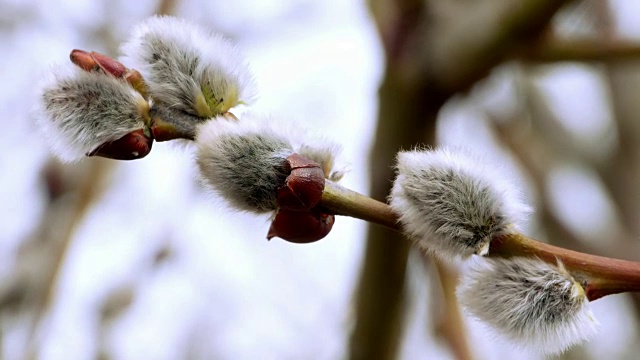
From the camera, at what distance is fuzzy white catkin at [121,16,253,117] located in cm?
49

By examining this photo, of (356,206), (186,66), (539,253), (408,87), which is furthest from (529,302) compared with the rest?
(408,87)

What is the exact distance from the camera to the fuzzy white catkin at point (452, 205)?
0.46 metres

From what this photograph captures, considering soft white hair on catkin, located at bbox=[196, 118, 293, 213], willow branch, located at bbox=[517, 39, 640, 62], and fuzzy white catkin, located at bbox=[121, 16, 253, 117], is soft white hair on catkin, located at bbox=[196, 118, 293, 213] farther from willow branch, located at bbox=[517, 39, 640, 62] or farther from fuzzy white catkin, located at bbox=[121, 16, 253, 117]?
willow branch, located at bbox=[517, 39, 640, 62]

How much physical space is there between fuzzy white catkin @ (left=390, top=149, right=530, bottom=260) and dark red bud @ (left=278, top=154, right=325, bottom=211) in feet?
0.17

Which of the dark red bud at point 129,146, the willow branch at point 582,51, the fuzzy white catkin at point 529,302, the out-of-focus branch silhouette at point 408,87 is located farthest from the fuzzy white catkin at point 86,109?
the willow branch at point 582,51

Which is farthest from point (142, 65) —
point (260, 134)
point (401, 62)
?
point (401, 62)

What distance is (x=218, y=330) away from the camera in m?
2.36

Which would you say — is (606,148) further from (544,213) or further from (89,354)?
(89,354)

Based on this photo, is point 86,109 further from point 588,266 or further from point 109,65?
point 588,266

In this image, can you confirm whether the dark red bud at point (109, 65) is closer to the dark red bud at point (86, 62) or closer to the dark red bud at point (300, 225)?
the dark red bud at point (86, 62)

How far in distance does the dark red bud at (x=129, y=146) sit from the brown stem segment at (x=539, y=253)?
0.13 meters

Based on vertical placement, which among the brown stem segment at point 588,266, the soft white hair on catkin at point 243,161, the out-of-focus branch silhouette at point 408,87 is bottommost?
the out-of-focus branch silhouette at point 408,87

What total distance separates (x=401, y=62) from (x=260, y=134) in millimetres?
623

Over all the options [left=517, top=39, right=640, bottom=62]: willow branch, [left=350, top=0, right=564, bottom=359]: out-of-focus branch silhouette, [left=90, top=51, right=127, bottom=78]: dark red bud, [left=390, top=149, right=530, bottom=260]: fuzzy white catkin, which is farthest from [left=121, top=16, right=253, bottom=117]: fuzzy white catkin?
[left=517, top=39, right=640, bottom=62]: willow branch
